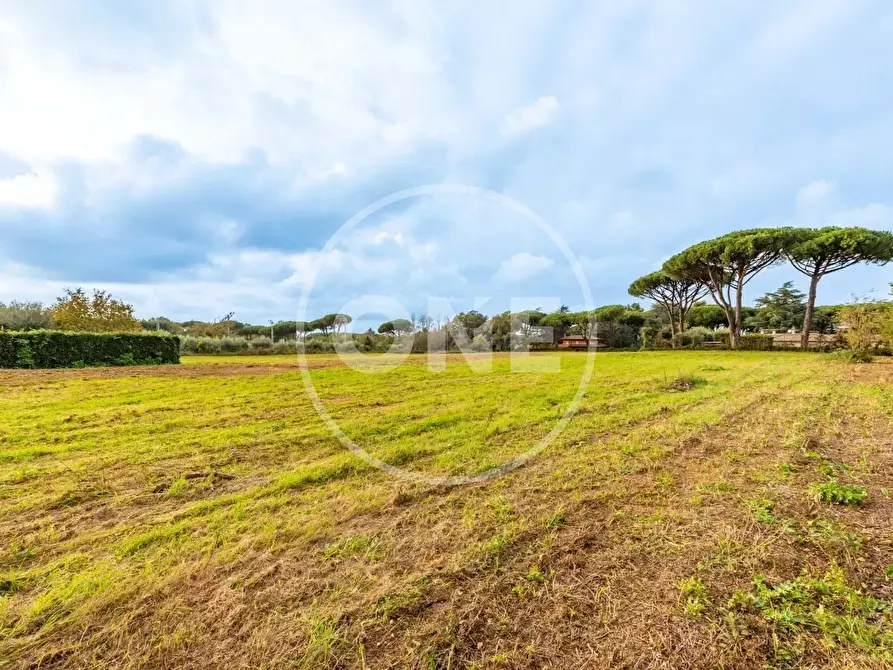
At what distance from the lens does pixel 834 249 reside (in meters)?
24.2

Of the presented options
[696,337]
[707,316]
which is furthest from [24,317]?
[707,316]

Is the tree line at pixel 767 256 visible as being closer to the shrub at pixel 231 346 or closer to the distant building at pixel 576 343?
the distant building at pixel 576 343

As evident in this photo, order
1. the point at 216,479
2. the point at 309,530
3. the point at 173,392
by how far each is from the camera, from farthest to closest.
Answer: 1. the point at 173,392
2. the point at 216,479
3. the point at 309,530

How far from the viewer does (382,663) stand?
5.52 ft

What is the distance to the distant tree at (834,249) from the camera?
23109mm

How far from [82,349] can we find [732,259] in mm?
41633

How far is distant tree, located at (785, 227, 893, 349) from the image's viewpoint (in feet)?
75.8

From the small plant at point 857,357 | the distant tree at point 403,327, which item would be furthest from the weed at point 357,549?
the small plant at point 857,357

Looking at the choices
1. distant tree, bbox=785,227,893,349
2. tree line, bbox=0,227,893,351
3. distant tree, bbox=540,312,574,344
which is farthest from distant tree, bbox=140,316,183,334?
distant tree, bbox=785,227,893,349

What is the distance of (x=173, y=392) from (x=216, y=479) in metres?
7.09

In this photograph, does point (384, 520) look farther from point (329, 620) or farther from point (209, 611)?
point (209, 611)

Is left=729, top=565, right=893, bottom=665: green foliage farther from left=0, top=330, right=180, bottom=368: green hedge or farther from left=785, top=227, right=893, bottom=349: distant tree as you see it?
left=785, top=227, right=893, bottom=349: distant tree

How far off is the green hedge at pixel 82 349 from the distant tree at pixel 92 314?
412 inches

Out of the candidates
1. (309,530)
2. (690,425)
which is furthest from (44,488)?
(690,425)
